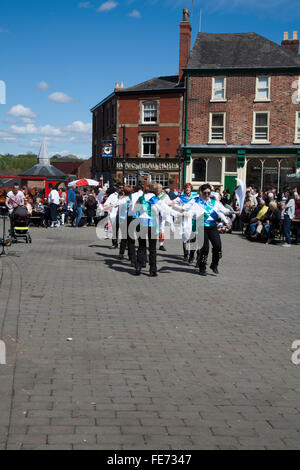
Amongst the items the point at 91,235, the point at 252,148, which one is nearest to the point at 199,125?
the point at 252,148

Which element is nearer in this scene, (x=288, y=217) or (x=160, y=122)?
(x=288, y=217)

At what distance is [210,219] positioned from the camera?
11516 mm

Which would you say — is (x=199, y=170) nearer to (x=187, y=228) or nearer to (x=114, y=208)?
(x=114, y=208)

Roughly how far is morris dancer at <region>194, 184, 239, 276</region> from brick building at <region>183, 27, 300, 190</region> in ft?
90.7

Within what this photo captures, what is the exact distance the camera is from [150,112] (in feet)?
136

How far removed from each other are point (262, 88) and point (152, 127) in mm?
8654

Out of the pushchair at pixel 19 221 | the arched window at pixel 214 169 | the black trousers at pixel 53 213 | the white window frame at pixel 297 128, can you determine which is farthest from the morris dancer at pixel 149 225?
the white window frame at pixel 297 128

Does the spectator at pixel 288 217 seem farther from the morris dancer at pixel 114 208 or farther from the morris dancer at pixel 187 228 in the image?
the morris dancer at pixel 114 208

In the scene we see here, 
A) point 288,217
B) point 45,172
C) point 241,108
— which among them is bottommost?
point 288,217

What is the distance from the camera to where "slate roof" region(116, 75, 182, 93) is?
40.7 metres

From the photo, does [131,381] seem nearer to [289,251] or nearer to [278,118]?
[289,251]

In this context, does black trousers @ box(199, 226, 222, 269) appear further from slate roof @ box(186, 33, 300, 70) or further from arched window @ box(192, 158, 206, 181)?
slate roof @ box(186, 33, 300, 70)

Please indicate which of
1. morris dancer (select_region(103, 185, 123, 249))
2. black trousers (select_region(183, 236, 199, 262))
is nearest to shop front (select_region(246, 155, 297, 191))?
morris dancer (select_region(103, 185, 123, 249))

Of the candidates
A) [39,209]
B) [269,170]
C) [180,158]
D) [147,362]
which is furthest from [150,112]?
[147,362]
